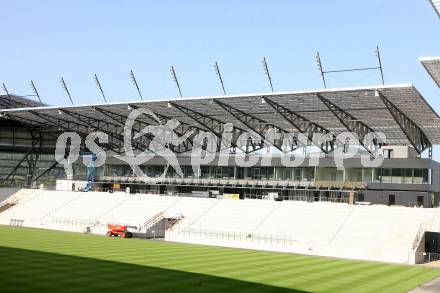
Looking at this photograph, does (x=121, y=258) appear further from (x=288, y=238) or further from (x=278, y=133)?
(x=278, y=133)

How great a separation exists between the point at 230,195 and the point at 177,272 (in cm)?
5045

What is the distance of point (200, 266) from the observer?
1187 inches

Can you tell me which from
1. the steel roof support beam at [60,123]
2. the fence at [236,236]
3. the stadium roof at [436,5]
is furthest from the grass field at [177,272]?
the steel roof support beam at [60,123]

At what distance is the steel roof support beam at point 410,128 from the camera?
180 ft

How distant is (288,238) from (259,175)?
107ft

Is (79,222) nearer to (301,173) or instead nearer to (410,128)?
(301,173)

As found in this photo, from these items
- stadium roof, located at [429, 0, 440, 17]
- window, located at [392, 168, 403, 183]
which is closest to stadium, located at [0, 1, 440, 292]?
window, located at [392, 168, 403, 183]

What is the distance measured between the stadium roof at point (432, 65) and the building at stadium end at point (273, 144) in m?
10.3

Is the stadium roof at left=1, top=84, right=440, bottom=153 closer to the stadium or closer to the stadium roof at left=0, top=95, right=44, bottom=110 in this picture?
the stadium

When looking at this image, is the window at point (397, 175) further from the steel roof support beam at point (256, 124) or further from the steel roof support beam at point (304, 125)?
the steel roof support beam at point (256, 124)

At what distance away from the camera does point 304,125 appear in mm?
69375

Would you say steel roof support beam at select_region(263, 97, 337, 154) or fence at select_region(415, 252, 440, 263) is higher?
steel roof support beam at select_region(263, 97, 337, 154)

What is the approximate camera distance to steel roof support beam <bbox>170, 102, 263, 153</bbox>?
67688 mm

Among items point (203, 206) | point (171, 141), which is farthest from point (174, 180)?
point (203, 206)
